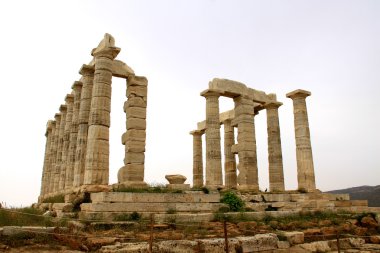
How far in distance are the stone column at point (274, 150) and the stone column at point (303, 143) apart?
4.46 feet

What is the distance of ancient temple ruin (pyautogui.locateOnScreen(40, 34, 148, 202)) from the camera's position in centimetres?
1591

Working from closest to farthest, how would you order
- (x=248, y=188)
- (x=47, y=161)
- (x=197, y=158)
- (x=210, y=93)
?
(x=248, y=188) < (x=210, y=93) < (x=47, y=161) < (x=197, y=158)

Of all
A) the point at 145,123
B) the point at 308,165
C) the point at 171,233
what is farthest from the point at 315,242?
the point at 308,165

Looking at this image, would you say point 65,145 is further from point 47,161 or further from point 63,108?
point 47,161

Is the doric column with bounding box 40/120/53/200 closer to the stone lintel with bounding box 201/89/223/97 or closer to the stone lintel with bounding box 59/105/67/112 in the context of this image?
the stone lintel with bounding box 59/105/67/112

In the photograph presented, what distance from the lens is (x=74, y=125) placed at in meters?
20.1

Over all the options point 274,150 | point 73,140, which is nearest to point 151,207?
point 73,140

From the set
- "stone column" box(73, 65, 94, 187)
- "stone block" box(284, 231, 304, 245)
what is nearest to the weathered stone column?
"stone column" box(73, 65, 94, 187)

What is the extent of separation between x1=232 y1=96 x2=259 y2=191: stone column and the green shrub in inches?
180

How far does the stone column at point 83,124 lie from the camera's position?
1744 centimetres

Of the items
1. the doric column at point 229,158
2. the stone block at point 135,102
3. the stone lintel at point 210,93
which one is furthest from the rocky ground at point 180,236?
the doric column at point 229,158

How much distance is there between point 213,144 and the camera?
20.8 meters

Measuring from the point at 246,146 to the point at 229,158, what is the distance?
503 centimetres

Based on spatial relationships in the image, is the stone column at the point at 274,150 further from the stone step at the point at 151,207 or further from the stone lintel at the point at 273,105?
the stone step at the point at 151,207
